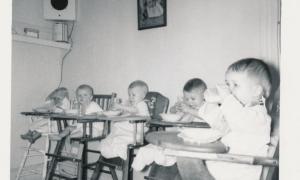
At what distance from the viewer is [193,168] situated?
1262mm

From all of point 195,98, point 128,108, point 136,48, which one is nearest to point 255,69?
point 195,98

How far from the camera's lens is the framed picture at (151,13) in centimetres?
312

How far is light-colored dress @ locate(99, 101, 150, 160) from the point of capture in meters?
2.52

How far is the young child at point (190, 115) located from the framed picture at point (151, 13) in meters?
0.87

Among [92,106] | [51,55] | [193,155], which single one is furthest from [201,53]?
[51,55]

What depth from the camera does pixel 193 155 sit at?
1158 millimetres

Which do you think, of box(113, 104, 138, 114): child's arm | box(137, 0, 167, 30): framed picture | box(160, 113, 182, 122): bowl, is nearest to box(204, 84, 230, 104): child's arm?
box(160, 113, 182, 122): bowl

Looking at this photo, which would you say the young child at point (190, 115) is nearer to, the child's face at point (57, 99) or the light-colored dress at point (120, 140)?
the light-colored dress at point (120, 140)

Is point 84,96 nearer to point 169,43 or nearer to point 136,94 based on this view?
point 136,94

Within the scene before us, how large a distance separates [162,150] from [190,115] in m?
0.72

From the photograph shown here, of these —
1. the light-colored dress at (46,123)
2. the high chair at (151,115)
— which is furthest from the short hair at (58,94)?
the high chair at (151,115)

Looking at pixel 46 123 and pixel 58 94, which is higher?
pixel 58 94

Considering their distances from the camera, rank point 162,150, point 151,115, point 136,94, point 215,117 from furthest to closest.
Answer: point 136,94
point 151,115
point 162,150
point 215,117

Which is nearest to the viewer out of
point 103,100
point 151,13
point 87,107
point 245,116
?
point 245,116
